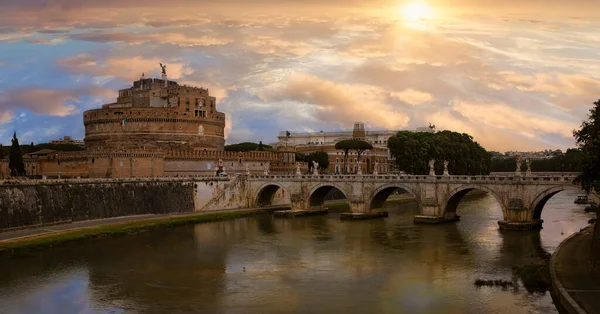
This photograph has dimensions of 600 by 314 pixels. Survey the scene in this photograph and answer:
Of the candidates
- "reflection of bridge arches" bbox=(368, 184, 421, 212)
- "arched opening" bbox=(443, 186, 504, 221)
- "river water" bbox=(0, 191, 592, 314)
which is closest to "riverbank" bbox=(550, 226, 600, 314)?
"river water" bbox=(0, 191, 592, 314)

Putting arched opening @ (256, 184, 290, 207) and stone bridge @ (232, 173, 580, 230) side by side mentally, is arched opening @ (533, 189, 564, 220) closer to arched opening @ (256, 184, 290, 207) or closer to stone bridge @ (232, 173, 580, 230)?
stone bridge @ (232, 173, 580, 230)

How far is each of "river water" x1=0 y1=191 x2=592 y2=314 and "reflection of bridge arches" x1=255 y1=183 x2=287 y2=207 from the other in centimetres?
1499

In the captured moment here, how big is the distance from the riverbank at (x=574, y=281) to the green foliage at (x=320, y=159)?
5352 centimetres

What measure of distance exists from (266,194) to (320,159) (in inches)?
861

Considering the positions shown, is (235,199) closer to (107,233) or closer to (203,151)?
(203,151)

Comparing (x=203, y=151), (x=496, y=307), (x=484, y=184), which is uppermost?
(x=203, y=151)

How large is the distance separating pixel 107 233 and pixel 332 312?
22769 millimetres

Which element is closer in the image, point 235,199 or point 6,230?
point 6,230

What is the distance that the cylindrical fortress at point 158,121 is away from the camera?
233 feet

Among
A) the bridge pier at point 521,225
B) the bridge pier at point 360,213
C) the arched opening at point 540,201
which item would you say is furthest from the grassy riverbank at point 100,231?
the arched opening at point 540,201

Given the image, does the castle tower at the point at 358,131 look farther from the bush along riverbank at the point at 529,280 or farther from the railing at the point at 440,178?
the bush along riverbank at the point at 529,280

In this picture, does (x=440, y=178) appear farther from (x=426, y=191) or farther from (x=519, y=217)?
(x=519, y=217)

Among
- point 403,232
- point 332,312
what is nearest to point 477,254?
point 403,232

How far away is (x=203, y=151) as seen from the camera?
66375mm
